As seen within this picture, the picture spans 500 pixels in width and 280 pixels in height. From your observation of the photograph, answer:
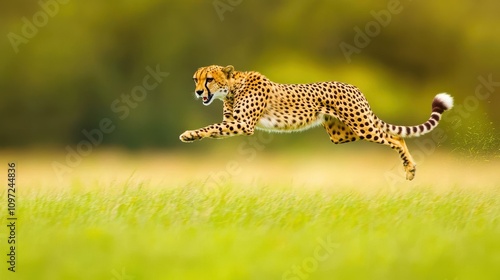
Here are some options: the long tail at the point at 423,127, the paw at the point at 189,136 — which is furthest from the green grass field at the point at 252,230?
the long tail at the point at 423,127

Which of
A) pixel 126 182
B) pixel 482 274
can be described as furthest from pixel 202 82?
pixel 482 274

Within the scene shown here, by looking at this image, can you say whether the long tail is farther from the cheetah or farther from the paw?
the paw

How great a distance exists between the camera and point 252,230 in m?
4.50

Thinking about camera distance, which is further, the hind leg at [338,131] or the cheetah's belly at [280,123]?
the hind leg at [338,131]

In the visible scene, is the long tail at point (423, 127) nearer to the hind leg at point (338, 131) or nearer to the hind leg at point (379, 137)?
the hind leg at point (379, 137)

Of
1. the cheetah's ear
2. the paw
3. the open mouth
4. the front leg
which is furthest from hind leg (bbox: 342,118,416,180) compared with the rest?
the paw

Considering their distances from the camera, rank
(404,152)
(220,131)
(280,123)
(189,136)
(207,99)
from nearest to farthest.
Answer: (189,136) → (220,131) → (207,99) → (280,123) → (404,152)

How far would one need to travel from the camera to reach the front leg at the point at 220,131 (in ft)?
18.9

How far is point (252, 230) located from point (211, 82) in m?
1.84

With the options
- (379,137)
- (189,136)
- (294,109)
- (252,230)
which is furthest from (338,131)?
A: (252,230)

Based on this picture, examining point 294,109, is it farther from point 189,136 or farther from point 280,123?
point 189,136

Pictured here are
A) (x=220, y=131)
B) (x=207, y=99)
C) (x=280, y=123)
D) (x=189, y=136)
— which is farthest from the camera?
(x=280, y=123)

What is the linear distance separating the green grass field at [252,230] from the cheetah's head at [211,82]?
73cm

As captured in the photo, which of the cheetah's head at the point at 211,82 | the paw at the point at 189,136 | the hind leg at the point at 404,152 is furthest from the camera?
the hind leg at the point at 404,152
